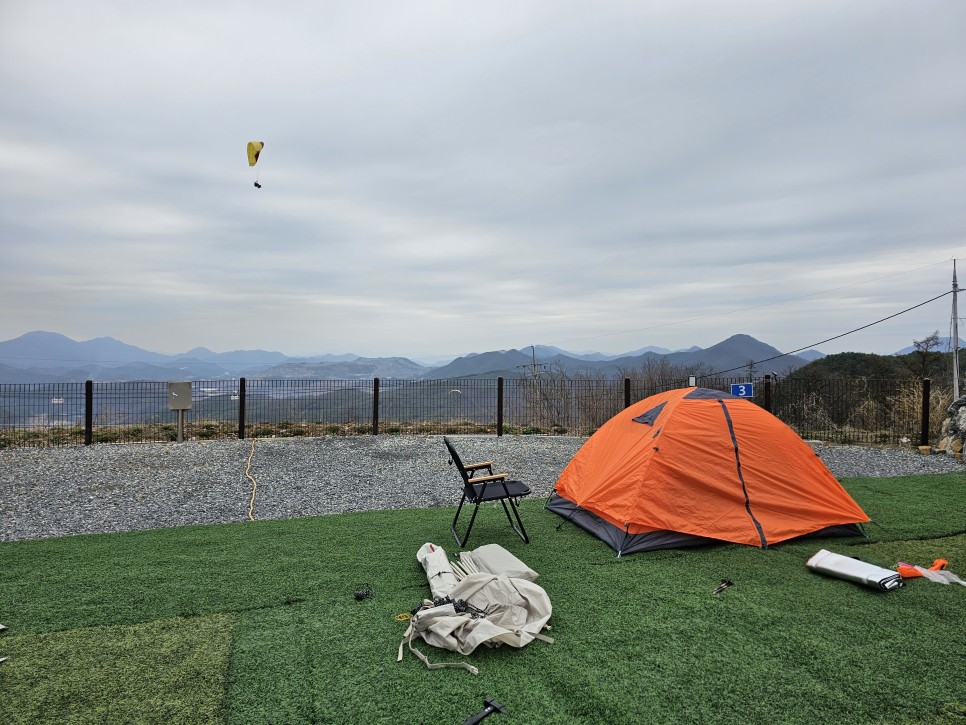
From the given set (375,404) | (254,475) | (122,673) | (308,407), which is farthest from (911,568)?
(308,407)

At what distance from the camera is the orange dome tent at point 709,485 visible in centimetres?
515

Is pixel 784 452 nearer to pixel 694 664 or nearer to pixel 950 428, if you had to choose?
pixel 694 664

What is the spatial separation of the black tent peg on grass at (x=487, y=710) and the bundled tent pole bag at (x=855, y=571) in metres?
3.15

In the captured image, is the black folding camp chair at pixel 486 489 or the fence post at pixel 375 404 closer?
the black folding camp chair at pixel 486 489

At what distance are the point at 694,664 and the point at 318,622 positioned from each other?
93.6 inches

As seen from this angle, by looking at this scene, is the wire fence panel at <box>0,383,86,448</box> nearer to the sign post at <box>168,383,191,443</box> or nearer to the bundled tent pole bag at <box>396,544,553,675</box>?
the sign post at <box>168,383,191,443</box>

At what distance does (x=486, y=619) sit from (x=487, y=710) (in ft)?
2.82

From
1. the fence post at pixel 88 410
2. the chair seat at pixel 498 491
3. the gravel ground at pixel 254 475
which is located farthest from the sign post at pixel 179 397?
the chair seat at pixel 498 491

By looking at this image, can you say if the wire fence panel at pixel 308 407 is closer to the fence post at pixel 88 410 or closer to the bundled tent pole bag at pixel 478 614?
the fence post at pixel 88 410

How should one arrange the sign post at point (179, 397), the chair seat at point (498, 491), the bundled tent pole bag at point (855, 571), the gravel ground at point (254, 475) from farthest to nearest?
the sign post at point (179, 397) → the gravel ground at point (254, 475) → the chair seat at point (498, 491) → the bundled tent pole bag at point (855, 571)

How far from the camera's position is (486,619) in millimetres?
3424

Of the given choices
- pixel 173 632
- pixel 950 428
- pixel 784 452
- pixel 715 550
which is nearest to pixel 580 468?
pixel 715 550

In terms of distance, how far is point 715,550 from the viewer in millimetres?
5055

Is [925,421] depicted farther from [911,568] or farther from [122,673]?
[122,673]
